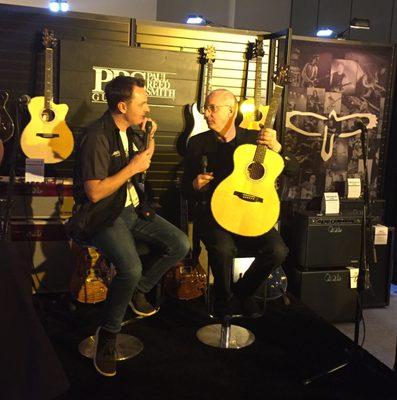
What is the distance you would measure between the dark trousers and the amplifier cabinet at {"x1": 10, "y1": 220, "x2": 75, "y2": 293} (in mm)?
1224

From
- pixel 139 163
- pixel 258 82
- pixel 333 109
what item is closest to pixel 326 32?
pixel 333 109

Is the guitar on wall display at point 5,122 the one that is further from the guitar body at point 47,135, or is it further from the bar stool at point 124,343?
the bar stool at point 124,343

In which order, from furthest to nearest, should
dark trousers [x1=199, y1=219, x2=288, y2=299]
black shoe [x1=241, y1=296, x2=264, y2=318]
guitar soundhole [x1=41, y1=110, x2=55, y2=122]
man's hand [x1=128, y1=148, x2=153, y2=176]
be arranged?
guitar soundhole [x1=41, y1=110, x2=55, y2=122]
black shoe [x1=241, y1=296, x2=264, y2=318]
dark trousers [x1=199, y1=219, x2=288, y2=299]
man's hand [x1=128, y1=148, x2=153, y2=176]

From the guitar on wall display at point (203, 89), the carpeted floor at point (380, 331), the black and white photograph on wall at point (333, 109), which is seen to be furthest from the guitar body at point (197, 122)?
the carpeted floor at point (380, 331)

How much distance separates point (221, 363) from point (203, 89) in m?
2.17

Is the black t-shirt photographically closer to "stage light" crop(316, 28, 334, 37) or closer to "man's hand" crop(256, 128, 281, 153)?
"man's hand" crop(256, 128, 281, 153)

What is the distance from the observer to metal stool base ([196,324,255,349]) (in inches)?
115

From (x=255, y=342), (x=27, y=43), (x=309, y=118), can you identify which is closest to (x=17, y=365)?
(x=255, y=342)

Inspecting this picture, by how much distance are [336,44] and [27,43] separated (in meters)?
2.40

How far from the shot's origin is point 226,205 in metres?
2.86

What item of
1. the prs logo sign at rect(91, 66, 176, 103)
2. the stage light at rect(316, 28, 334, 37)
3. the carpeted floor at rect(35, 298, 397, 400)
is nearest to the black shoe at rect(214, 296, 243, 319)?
the carpeted floor at rect(35, 298, 397, 400)

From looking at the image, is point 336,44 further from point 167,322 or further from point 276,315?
point 167,322

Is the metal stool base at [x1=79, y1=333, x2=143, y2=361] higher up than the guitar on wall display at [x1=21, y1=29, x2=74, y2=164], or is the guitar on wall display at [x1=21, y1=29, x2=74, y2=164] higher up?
the guitar on wall display at [x1=21, y1=29, x2=74, y2=164]

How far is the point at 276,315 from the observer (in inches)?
135
